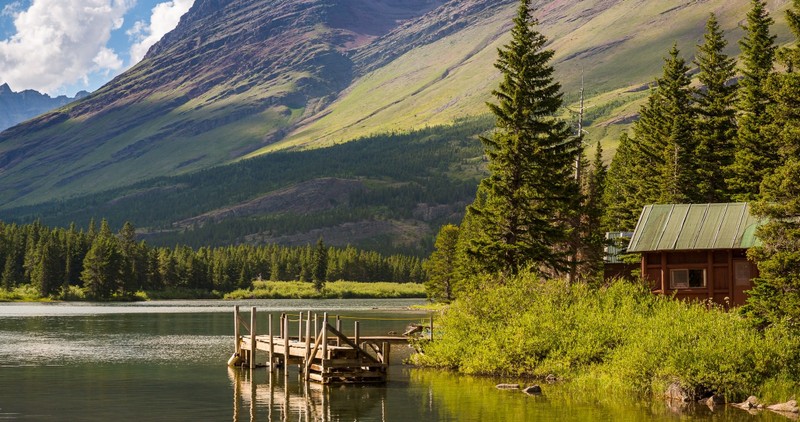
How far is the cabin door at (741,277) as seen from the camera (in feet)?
195

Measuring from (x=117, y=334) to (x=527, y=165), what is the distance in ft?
163

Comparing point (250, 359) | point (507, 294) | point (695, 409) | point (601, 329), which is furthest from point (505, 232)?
point (695, 409)

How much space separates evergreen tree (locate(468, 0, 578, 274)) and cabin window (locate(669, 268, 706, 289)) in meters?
7.30

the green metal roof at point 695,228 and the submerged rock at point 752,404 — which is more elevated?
the green metal roof at point 695,228

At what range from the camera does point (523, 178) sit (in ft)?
214

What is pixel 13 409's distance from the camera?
46.2m

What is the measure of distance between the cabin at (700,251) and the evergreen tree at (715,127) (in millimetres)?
15267

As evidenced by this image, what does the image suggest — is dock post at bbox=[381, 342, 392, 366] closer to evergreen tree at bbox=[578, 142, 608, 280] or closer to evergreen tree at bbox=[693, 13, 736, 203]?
evergreen tree at bbox=[578, 142, 608, 280]

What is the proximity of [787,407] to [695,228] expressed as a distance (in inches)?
780

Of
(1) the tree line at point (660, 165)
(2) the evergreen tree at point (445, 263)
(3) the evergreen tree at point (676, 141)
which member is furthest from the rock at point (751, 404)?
(2) the evergreen tree at point (445, 263)

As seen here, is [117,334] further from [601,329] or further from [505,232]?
[601,329]

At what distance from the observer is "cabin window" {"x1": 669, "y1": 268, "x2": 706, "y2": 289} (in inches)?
2404

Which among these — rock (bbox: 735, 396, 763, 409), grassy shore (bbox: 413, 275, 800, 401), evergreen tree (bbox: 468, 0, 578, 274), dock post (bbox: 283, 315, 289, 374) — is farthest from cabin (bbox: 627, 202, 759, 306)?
dock post (bbox: 283, 315, 289, 374)

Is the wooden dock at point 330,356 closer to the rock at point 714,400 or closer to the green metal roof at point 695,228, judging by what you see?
the green metal roof at point 695,228
